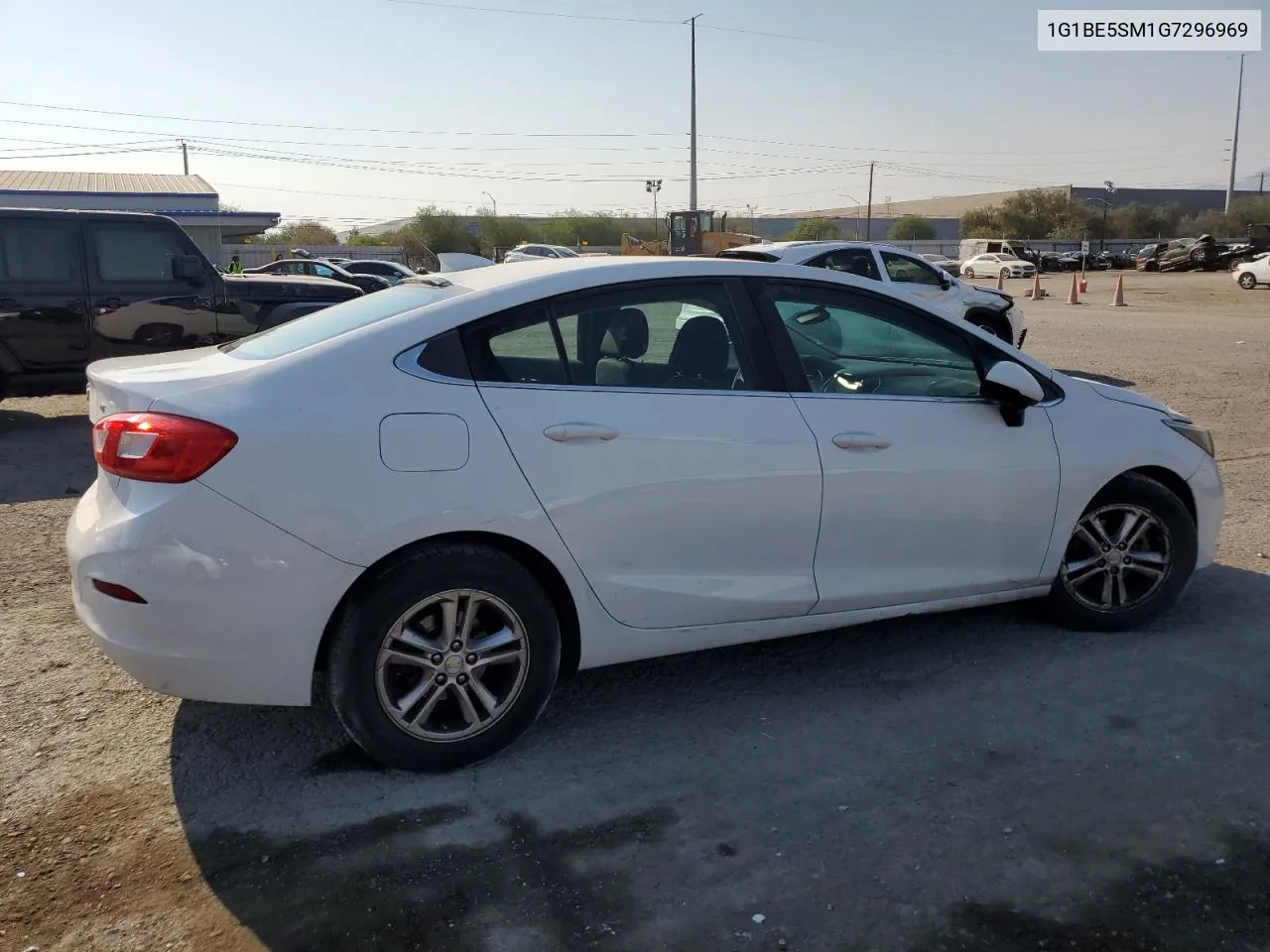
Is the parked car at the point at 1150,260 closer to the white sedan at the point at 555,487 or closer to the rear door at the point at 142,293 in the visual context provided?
the rear door at the point at 142,293

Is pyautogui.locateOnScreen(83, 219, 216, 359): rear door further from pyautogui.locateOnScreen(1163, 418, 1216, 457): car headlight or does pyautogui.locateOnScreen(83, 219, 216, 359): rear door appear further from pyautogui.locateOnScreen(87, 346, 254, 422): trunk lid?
pyautogui.locateOnScreen(1163, 418, 1216, 457): car headlight

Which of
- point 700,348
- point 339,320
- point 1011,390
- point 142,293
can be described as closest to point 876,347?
point 1011,390

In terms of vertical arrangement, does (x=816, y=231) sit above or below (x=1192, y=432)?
above

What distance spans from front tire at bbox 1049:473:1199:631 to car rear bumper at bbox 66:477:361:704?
10.1 ft

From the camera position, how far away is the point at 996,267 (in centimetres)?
5284

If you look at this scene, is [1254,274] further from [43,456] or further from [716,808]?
[716,808]

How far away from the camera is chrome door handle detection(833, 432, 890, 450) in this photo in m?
3.92

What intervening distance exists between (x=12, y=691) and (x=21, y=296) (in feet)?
21.1

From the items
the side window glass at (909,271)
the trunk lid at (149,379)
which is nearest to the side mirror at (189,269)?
the trunk lid at (149,379)

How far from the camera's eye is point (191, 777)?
137 inches

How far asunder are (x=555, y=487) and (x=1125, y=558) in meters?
2.69

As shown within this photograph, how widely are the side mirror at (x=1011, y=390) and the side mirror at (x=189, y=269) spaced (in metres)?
7.92

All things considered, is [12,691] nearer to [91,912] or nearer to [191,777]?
[191,777]

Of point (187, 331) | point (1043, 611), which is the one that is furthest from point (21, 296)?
point (1043, 611)
